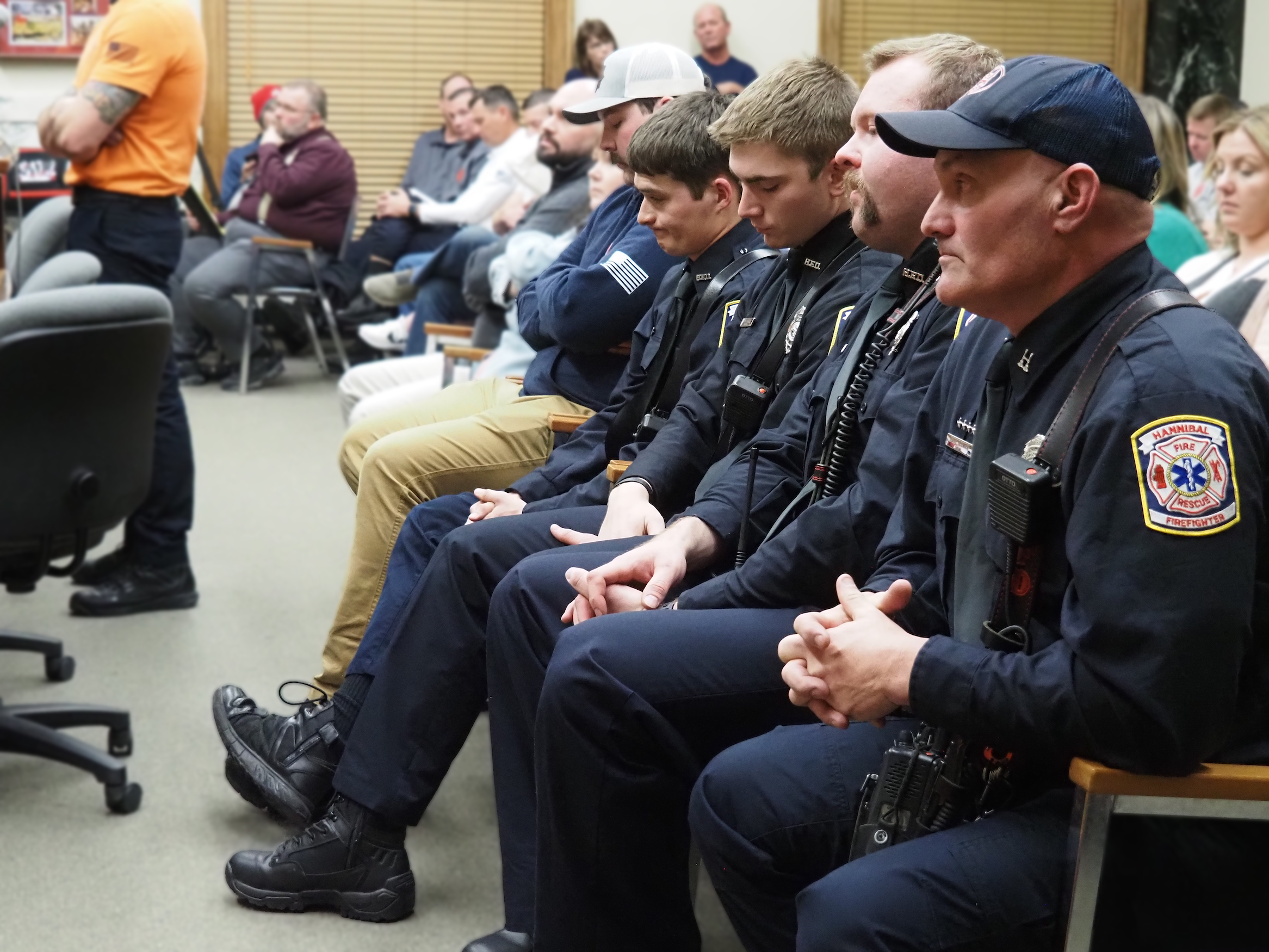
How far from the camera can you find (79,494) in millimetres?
2494

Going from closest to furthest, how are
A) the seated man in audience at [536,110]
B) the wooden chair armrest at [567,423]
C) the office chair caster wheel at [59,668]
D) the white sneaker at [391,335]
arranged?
1. the wooden chair armrest at [567,423]
2. the office chair caster wheel at [59,668]
3. the white sneaker at [391,335]
4. the seated man in audience at [536,110]

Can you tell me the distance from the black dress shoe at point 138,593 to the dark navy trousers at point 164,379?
0.03 m

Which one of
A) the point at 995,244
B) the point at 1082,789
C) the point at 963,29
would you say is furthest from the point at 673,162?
the point at 963,29

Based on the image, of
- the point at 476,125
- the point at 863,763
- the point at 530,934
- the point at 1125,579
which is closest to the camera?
the point at 1125,579

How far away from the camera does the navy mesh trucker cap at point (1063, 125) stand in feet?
4.18

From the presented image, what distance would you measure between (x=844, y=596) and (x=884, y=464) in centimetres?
28

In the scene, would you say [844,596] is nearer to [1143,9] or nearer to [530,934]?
[530,934]

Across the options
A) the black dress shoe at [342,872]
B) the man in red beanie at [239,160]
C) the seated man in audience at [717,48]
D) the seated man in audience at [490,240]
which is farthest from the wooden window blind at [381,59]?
the black dress shoe at [342,872]

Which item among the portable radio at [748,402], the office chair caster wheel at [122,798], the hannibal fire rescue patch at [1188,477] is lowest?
the office chair caster wheel at [122,798]

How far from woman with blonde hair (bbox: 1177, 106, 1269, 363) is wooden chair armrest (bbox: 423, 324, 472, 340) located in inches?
78.1

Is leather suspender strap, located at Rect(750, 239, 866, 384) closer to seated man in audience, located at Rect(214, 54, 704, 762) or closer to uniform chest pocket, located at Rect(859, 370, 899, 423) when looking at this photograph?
uniform chest pocket, located at Rect(859, 370, 899, 423)

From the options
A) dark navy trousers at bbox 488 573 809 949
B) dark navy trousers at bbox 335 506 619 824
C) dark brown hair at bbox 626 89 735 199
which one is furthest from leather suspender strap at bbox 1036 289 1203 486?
dark brown hair at bbox 626 89 735 199

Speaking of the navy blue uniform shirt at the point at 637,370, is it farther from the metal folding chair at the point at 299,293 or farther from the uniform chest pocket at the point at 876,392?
the metal folding chair at the point at 299,293

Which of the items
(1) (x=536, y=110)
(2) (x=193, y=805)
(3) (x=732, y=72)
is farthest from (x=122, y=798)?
(3) (x=732, y=72)
